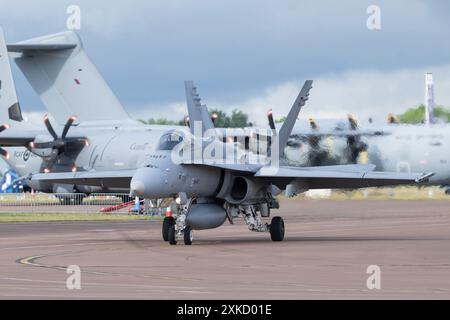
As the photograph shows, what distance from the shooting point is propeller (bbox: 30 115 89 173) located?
2258 inches

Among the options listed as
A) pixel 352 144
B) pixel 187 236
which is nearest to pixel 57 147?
pixel 352 144

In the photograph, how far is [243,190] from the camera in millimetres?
28250

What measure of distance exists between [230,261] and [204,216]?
545 cm

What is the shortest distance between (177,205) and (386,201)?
29.9 metres

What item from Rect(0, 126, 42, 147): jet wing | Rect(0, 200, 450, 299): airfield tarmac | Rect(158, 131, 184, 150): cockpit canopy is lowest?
Rect(0, 200, 450, 299): airfield tarmac

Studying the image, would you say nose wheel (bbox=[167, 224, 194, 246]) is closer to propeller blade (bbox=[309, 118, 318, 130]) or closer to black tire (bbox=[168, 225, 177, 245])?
black tire (bbox=[168, 225, 177, 245])

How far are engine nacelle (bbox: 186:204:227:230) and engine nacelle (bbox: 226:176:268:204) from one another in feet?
2.11

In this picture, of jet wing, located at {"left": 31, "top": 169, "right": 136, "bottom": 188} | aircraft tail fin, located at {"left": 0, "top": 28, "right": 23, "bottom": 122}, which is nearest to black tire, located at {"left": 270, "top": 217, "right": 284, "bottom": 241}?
jet wing, located at {"left": 31, "top": 169, "right": 136, "bottom": 188}

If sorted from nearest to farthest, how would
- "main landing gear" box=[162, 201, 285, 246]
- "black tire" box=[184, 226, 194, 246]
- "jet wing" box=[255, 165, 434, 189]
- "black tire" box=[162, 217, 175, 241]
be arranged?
"black tire" box=[184, 226, 194, 246], "main landing gear" box=[162, 201, 285, 246], "jet wing" box=[255, 165, 434, 189], "black tire" box=[162, 217, 175, 241]

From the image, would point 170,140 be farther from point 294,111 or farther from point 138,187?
point 294,111

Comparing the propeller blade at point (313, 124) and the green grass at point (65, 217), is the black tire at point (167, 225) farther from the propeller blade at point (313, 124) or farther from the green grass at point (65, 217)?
the propeller blade at point (313, 124)

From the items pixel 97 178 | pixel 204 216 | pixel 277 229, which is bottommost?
pixel 277 229

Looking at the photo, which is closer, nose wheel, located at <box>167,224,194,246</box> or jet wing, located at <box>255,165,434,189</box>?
nose wheel, located at <box>167,224,194,246</box>
